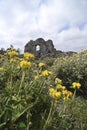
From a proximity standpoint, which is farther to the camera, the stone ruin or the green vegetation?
the stone ruin

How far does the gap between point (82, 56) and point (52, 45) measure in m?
22.9

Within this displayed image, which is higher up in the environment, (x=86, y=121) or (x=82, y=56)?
(x=82, y=56)

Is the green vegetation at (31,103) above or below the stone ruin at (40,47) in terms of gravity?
below

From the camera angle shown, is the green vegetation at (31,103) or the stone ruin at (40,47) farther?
the stone ruin at (40,47)

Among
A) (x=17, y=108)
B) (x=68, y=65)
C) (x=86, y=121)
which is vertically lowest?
(x=86, y=121)

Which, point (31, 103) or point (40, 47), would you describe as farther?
point (40, 47)

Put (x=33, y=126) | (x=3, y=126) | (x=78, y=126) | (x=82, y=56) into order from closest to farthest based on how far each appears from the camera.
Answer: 1. (x=3, y=126)
2. (x=33, y=126)
3. (x=78, y=126)
4. (x=82, y=56)

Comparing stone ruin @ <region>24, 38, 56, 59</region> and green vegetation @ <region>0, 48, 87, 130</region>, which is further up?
stone ruin @ <region>24, 38, 56, 59</region>

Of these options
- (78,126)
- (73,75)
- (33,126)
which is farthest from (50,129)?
(73,75)

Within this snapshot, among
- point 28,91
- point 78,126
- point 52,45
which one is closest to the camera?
point 28,91

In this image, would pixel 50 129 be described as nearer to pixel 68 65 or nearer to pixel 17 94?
pixel 17 94

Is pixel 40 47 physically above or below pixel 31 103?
above

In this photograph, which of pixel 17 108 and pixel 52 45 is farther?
pixel 52 45

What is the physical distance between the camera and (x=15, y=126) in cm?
433
